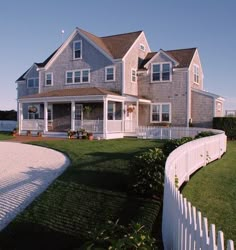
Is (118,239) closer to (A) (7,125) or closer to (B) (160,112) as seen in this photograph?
(B) (160,112)

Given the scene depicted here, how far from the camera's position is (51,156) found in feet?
48.6

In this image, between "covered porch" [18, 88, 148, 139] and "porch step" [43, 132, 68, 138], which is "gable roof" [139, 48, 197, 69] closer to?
"covered porch" [18, 88, 148, 139]

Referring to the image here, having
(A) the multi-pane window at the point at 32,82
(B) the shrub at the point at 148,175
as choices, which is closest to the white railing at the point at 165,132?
(A) the multi-pane window at the point at 32,82

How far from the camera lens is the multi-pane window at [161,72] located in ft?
89.3

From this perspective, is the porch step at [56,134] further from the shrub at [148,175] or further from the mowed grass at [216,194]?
the shrub at [148,175]

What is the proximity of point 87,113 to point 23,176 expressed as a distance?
17.8 metres

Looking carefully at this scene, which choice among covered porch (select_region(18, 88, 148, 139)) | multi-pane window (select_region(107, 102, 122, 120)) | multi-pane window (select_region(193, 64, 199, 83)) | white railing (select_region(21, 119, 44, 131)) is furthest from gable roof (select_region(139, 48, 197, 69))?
white railing (select_region(21, 119, 44, 131))

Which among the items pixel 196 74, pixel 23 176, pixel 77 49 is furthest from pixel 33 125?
pixel 23 176

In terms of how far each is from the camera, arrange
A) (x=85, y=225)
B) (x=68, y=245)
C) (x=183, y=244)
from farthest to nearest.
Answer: (x=85, y=225), (x=68, y=245), (x=183, y=244)

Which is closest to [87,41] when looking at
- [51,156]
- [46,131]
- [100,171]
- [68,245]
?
[46,131]

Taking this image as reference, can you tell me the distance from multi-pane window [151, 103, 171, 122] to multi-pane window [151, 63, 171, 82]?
88.1 inches

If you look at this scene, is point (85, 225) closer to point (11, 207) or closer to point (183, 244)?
point (11, 207)

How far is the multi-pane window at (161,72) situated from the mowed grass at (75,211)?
60.1 ft

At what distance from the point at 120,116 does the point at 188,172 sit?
17.2 m
